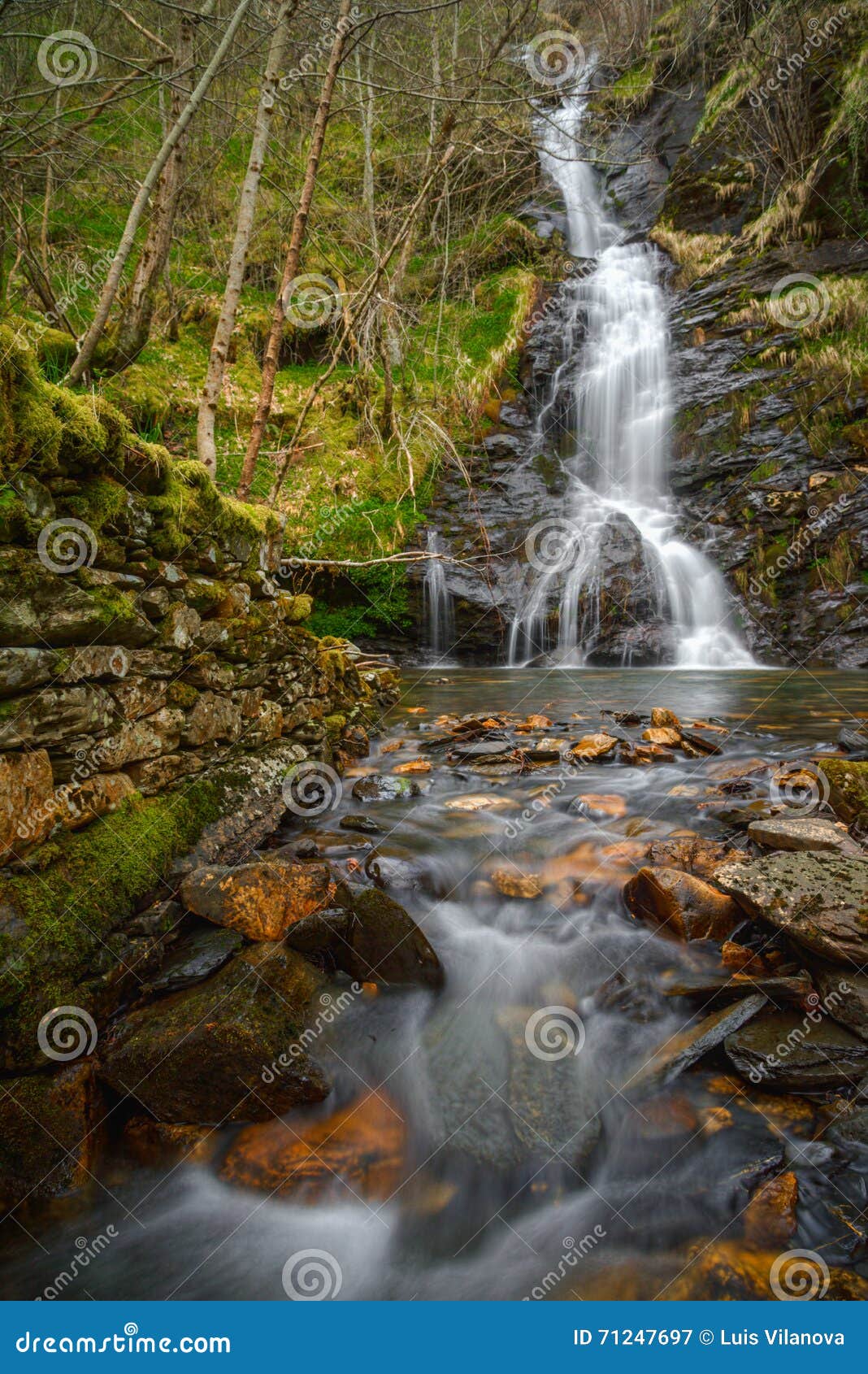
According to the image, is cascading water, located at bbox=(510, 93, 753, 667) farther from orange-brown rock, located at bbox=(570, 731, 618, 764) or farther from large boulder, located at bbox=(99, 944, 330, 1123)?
large boulder, located at bbox=(99, 944, 330, 1123)

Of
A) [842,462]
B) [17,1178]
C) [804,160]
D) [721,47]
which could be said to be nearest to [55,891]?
[17,1178]

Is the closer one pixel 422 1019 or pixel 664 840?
pixel 422 1019

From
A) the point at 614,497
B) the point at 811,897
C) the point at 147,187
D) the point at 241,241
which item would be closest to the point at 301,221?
the point at 241,241

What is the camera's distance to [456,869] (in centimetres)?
318

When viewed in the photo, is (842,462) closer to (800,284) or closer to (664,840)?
(800,284)

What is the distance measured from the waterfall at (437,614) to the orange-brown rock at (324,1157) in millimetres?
8643

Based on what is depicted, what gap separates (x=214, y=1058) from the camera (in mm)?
1979

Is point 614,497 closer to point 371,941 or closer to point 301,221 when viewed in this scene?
point 301,221

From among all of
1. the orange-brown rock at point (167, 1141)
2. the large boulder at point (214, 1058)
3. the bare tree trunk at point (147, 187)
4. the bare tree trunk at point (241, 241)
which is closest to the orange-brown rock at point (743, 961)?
the large boulder at point (214, 1058)

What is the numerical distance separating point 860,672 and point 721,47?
17.3m

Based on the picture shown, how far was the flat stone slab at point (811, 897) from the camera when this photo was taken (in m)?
2.19

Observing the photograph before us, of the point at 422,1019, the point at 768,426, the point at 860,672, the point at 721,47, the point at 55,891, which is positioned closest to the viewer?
the point at 55,891

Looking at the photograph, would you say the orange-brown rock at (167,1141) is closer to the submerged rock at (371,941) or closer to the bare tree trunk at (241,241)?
the submerged rock at (371,941)

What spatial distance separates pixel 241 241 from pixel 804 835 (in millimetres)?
5343
